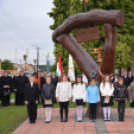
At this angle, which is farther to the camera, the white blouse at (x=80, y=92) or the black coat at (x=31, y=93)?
the white blouse at (x=80, y=92)

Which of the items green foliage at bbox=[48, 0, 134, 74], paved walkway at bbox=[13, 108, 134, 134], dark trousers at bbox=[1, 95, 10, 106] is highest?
green foliage at bbox=[48, 0, 134, 74]

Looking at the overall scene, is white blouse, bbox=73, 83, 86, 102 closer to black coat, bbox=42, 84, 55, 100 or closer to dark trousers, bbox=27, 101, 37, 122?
black coat, bbox=42, 84, 55, 100

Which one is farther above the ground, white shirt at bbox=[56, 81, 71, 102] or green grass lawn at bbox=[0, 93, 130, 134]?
white shirt at bbox=[56, 81, 71, 102]

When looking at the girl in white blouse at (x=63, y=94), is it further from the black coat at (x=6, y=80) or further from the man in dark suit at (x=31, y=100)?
the black coat at (x=6, y=80)

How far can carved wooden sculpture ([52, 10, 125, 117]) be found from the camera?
298 inches

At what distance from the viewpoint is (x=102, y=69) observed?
8500mm

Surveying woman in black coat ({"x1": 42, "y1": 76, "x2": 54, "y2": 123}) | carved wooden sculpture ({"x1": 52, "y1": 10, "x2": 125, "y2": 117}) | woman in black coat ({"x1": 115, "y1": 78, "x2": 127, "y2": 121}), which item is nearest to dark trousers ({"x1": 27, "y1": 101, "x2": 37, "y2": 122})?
woman in black coat ({"x1": 42, "y1": 76, "x2": 54, "y2": 123})

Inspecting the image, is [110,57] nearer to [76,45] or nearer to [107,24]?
[107,24]

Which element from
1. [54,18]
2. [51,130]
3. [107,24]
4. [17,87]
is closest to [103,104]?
[51,130]

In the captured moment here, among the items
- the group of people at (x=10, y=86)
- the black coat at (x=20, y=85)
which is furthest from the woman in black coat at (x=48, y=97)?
the black coat at (x=20, y=85)

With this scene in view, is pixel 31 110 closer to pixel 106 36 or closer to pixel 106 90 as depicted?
pixel 106 90

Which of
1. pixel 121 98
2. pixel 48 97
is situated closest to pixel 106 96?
pixel 121 98

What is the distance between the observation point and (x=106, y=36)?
7.93 meters

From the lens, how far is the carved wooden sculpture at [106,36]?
298 inches
